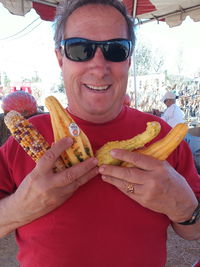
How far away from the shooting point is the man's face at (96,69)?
1157mm

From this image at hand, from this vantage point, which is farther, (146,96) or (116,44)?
(146,96)

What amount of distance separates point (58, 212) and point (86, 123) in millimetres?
465

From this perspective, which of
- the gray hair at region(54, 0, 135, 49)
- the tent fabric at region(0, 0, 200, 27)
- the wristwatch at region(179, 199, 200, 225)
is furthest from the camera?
the tent fabric at region(0, 0, 200, 27)

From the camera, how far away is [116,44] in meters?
1.18

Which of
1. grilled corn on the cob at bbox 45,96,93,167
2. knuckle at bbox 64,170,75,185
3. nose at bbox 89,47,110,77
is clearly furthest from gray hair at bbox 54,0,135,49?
knuckle at bbox 64,170,75,185

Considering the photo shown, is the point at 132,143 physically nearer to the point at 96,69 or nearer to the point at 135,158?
the point at 135,158

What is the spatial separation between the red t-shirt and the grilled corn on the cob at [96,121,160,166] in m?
0.20

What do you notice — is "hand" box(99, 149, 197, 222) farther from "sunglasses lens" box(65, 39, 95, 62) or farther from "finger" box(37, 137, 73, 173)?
"sunglasses lens" box(65, 39, 95, 62)

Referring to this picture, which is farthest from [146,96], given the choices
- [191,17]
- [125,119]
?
[125,119]

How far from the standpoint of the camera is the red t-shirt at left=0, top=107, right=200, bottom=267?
3.56 feet

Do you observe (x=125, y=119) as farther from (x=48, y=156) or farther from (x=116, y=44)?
(x=48, y=156)

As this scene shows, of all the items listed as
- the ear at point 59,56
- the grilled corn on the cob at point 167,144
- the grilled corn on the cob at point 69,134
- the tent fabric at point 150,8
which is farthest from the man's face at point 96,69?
the tent fabric at point 150,8

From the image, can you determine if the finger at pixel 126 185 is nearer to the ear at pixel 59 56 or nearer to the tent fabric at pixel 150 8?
the ear at pixel 59 56

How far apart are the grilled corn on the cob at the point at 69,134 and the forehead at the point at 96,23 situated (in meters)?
0.41
